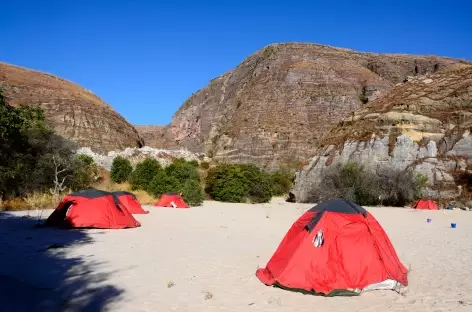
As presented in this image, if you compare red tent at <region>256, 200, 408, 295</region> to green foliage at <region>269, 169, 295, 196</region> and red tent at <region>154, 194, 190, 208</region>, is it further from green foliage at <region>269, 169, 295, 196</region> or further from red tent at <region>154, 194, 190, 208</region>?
green foliage at <region>269, 169, 295, 196</region>

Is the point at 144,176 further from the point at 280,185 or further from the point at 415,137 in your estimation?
the point at 415,137

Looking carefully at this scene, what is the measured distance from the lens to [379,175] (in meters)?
31.8

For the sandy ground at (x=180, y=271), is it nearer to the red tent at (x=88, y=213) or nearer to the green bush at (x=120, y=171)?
the red tent at (x=88, y=213)

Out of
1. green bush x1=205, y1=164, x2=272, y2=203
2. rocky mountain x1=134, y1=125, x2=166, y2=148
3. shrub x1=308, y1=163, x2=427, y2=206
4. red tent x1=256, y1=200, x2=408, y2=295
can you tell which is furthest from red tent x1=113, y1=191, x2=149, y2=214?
rocky mountain x1=134, y1=125, x2=166, y2=148

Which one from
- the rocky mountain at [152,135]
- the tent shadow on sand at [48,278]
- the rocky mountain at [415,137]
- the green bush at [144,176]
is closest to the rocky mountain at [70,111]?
the green bush at [144,176]

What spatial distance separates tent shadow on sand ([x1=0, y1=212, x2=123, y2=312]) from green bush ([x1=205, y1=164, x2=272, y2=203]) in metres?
22.1

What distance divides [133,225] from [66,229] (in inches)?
98.4

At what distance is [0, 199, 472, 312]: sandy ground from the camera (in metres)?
6.57

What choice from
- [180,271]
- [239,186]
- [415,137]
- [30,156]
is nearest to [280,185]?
[239,186]

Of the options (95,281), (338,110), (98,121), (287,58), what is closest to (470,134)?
(95,281)

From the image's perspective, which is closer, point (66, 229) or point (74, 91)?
point (66, 229)

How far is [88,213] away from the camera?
14938 mm

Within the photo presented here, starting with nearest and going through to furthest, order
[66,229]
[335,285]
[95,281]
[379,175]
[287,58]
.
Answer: [335,285]
[95,281]
[66,229]
[379,175]
[287,58]

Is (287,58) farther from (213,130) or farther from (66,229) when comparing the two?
(66,229)
